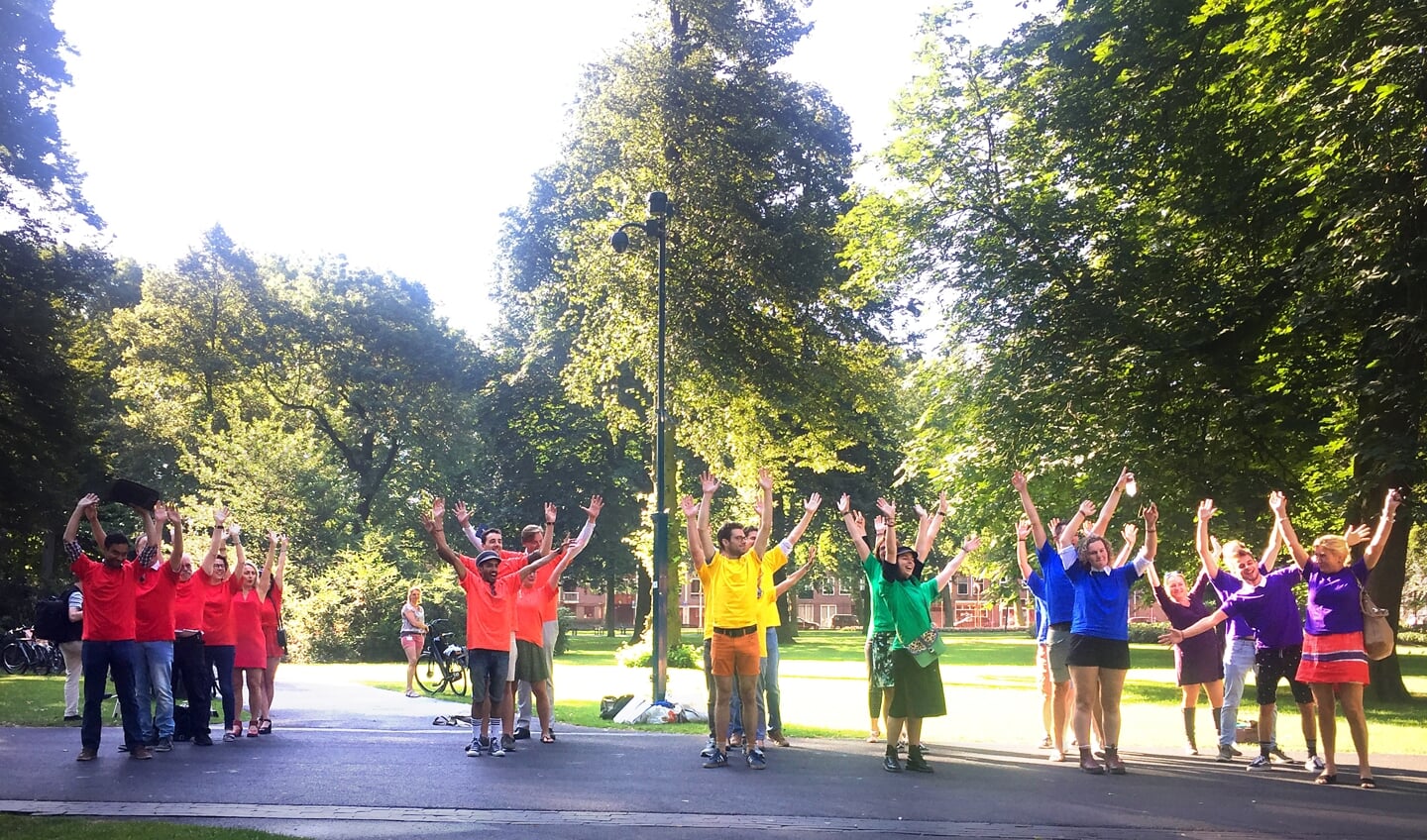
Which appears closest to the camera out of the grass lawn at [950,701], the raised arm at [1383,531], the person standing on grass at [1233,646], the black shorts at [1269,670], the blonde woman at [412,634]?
the raised arm at [1383,531]

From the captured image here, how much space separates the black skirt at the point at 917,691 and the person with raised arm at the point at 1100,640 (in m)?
1.20

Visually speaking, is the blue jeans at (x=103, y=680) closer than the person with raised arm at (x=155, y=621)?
Yes

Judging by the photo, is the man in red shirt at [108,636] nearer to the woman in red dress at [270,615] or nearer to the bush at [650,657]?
the woman in red dress at [270,615]

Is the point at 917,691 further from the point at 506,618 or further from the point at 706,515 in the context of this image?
the point at 506,618

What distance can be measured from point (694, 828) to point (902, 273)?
1913 centimetres

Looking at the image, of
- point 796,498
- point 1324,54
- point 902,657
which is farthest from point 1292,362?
point 796,498

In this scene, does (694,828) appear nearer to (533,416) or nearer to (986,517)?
(986,517)

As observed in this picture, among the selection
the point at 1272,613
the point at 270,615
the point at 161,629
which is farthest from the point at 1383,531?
the point at 270,615

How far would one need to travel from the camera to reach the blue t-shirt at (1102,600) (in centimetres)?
1055

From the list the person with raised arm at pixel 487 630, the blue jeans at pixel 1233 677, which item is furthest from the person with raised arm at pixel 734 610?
the blue jeans at pixel 1233 677

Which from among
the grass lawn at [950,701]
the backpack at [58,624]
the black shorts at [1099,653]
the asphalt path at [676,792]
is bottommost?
the grass lawn at [950,701]

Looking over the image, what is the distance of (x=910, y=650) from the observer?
34.9ft

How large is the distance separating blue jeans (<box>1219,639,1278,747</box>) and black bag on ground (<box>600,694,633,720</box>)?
7.41 metres

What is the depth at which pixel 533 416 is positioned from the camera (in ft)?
161
